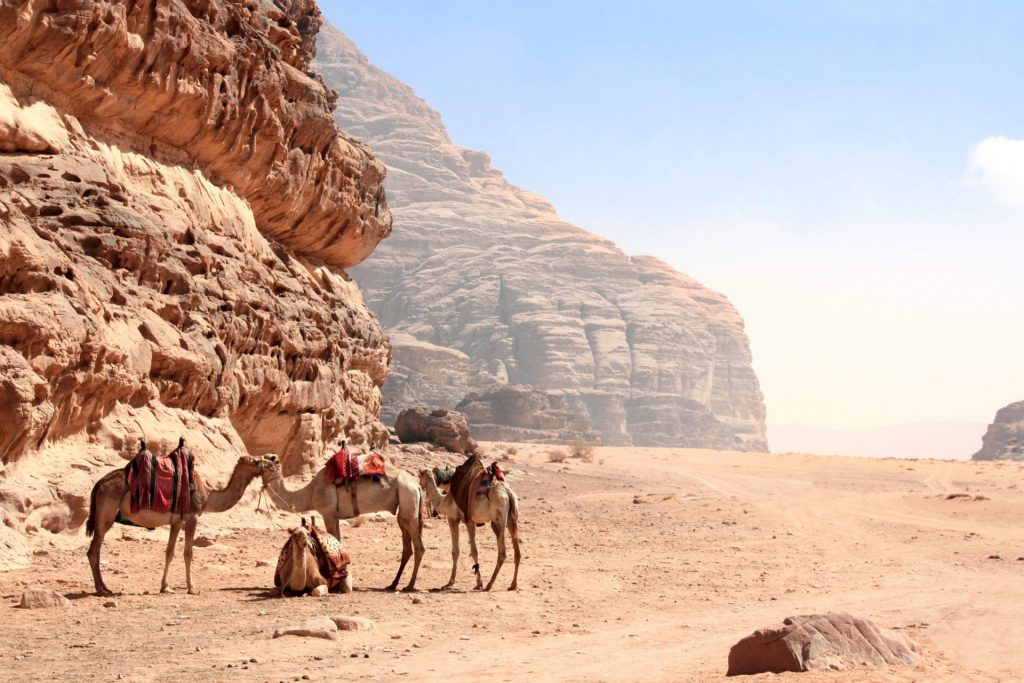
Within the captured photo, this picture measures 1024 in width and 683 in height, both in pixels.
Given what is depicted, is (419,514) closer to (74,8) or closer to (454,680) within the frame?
(454,680)

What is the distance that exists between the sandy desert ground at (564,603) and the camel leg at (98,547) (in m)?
0.22

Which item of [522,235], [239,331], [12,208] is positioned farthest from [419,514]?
[522,235]

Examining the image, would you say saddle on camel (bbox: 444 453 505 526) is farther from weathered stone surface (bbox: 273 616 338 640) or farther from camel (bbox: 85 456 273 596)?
weathered stone surface (bbox: 273 616 338 640)

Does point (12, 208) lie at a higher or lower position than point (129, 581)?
higher

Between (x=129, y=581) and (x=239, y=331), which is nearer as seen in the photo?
(x=129, y=581)

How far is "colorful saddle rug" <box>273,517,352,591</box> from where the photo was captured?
44.8ft

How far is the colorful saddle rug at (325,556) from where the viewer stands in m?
13.7

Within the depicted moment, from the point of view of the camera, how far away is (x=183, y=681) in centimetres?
848

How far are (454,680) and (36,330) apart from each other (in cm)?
940

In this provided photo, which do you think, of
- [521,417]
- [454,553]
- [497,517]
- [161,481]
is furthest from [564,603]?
[521,417]

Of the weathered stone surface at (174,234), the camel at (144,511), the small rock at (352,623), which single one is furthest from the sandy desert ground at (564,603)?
the weathered stone surface at (174,234)

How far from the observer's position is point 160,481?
521 inches

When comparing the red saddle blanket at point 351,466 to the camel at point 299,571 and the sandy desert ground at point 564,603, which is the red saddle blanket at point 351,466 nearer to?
the camel at point 299,571

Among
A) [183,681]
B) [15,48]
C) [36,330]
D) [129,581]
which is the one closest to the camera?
[183,681]
